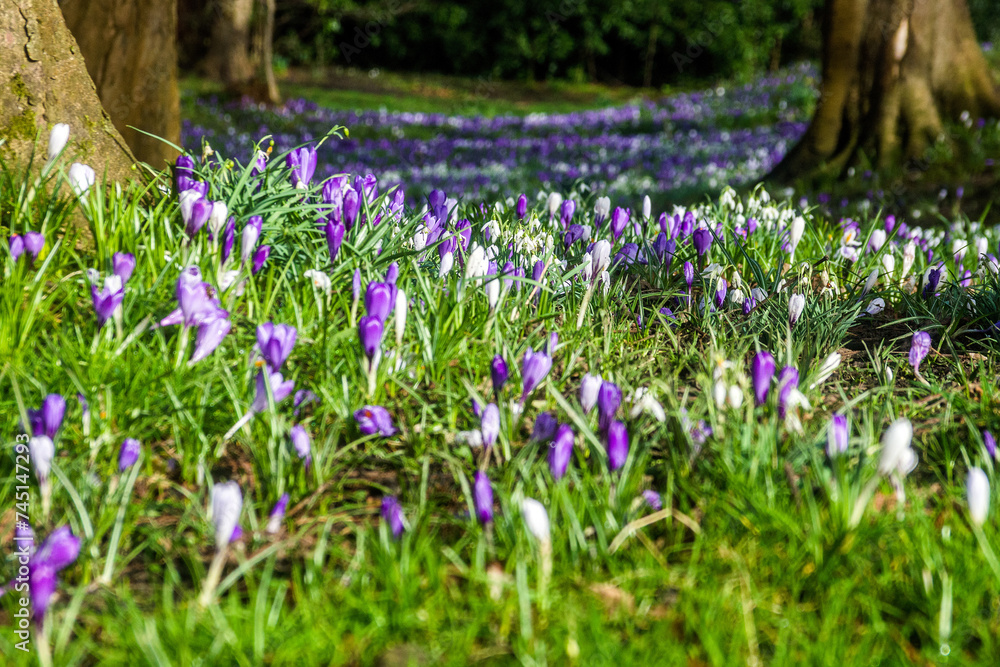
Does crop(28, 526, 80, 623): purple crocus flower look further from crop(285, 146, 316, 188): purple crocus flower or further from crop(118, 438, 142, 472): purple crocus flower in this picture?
crop(285, 146, 316, 188): purple crocus flower

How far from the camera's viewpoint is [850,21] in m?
7.36

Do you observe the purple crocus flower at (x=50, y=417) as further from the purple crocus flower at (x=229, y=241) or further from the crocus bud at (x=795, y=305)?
the crocus bud at (x=795, y=305)

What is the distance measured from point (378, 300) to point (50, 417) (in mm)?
804

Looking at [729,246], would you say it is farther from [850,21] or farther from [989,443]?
[850,21]

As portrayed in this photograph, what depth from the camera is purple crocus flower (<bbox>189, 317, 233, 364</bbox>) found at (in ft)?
6.67

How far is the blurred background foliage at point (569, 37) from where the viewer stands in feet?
81.1

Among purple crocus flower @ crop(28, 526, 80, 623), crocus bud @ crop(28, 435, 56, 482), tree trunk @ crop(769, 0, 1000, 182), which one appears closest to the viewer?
purple crocus flower @ crop(28, 526, 80, 623)

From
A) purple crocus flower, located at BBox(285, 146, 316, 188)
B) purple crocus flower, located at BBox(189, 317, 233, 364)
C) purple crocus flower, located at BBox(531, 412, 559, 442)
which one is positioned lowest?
purple crocus flower, located at BBox(531, 412, 559, 442)

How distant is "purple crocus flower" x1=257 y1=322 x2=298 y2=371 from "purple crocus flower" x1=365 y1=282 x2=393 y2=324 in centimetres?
22

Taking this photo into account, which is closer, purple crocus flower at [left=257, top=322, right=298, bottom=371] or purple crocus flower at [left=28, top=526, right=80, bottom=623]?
purple crocus flower at [left=28, top=526, right=80, bottom=623]

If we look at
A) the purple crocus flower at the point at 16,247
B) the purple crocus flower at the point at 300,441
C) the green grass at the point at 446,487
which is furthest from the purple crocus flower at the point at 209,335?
the purple crocus flower at the point at 16,247

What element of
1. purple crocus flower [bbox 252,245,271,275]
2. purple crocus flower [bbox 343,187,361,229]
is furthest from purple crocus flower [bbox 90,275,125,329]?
purple crocus flower [bbox 343,187,361,229]

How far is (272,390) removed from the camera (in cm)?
199

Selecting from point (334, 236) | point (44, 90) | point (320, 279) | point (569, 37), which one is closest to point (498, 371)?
point (320, 279)
